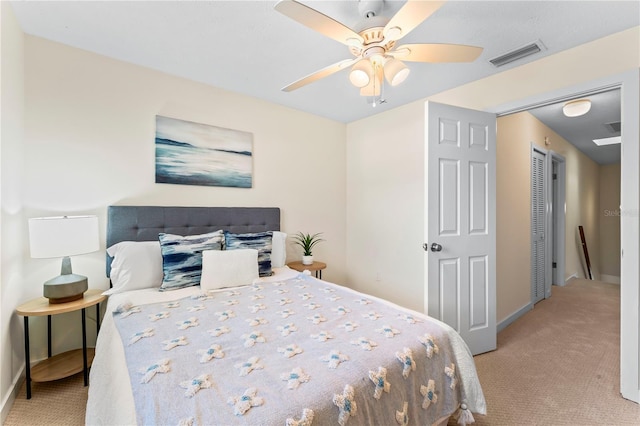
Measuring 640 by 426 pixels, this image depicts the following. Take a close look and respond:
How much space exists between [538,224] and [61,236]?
5.35m

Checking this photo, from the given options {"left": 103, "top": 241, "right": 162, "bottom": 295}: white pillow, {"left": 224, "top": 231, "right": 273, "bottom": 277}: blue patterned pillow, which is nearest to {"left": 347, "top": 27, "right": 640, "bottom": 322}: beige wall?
{"left": 224, "top": 231, "right": 273, "bottom": 277}: blue patterned pillow

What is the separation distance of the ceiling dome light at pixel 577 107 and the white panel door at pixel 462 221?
131 centimetres

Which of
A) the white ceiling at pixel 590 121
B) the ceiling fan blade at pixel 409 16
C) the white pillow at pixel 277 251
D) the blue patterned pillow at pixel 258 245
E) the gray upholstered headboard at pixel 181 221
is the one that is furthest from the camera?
the white ceiling at pixel 590 121

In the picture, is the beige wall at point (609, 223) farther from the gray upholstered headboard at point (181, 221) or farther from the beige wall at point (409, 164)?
the gray upholstered headboard at point (181, 221)

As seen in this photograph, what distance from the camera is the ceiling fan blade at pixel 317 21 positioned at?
4.00 feet

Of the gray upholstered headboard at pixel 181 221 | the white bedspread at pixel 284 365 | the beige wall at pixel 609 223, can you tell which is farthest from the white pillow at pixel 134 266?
the beige wall at pixel 609 223

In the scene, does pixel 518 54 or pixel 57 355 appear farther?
pixel 518 54

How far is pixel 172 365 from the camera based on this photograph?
111 cm

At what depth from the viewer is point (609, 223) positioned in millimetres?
5652

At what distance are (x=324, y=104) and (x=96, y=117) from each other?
2.27 metres

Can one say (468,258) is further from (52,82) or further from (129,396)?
(52,82)

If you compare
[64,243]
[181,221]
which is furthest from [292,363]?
[181,221]

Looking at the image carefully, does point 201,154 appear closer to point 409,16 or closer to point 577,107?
point 409,16

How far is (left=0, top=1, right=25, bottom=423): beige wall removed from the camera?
168cm
